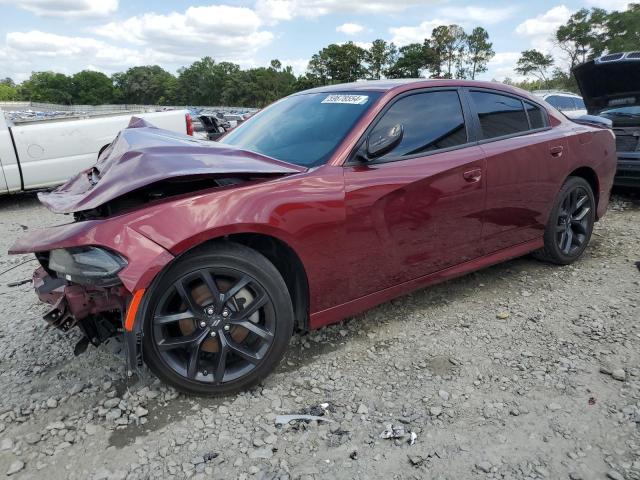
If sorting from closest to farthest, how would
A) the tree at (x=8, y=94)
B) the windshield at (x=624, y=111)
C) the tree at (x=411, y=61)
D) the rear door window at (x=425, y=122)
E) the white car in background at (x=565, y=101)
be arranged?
the rear door window at (x=425, y=122) → the windshield at (x=624, y=111) → the white car in background at (x=565, y=101) → the tree at (x=411, y=61) → the tree at (x=8, y=94)

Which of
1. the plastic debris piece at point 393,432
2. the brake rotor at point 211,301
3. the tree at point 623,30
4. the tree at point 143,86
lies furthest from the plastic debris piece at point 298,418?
the tree at point 143,86

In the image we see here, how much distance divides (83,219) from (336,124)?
1525mm

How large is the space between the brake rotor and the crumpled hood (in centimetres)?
56

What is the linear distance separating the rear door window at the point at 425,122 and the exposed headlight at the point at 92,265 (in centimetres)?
159

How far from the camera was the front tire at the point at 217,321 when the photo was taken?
2.31 metres

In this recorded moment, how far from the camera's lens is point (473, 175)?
10.6ft

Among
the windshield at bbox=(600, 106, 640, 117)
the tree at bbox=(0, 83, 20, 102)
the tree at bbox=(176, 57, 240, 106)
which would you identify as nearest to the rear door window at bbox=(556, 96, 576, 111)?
the windshield at bbox=(600, 106, 640, 117)

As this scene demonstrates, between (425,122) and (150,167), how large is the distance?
179cm

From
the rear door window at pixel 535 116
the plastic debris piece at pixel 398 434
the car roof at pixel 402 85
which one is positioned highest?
the car roof at pixel 402 85

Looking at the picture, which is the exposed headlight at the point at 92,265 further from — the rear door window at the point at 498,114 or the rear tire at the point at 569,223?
the rear tire at the point at 569,223

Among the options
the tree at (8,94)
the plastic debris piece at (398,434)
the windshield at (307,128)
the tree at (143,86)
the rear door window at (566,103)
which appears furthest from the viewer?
the tree at (143,86)

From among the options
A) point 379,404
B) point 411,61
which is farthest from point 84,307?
point 411,61

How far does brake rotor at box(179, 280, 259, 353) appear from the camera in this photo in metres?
2.39

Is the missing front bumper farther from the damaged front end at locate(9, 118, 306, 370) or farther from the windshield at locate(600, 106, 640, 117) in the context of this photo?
the windshield at locate(600, 106, 640, 117)
